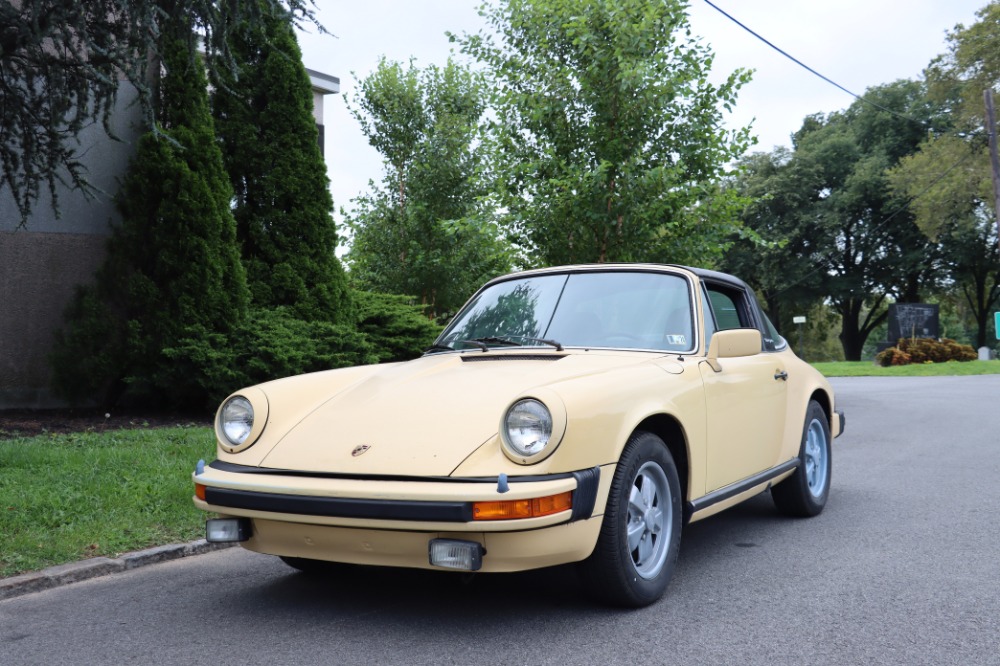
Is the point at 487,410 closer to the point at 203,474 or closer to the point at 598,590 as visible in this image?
the point at 598,590

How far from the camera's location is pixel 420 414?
155 inches

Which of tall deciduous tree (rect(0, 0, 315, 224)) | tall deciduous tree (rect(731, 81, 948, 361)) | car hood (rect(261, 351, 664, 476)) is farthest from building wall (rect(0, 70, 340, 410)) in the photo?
tall deciduous tree (rect(731, 81, 948, 361))

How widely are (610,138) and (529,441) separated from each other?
32.0 feet

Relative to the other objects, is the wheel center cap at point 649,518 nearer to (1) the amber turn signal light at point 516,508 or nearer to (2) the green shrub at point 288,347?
(1) the amber turn signal light at point 516,508

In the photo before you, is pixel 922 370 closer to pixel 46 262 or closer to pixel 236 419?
pixel 46 262

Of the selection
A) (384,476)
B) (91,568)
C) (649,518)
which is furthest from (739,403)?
(91,568)

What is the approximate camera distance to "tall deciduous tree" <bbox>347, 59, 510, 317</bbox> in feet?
69.9

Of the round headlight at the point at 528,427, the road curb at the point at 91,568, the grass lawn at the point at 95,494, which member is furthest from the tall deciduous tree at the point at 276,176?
the round headlight at the point at 528,427

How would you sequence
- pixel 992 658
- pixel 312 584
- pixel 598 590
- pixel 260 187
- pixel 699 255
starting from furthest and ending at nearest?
pixel 699 255, pixel 260 187, pixel 312 584, pixel 598 590, pixel 992 658

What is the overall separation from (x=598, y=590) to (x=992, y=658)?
1442 millimetres

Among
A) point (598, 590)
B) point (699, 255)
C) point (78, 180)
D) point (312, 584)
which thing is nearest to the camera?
point (598, 590)

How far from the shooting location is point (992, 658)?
10.9 ft

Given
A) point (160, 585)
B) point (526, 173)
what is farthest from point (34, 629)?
point (526, 173)

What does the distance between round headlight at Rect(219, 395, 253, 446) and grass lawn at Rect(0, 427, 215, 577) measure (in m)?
1.36
